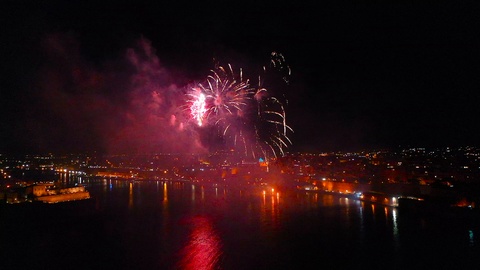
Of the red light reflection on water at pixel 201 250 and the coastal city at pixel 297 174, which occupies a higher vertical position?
the coastal city at pixel 297 174

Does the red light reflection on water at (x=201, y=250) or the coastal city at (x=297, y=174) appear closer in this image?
the red light reflection on water at (x=201, y=250)

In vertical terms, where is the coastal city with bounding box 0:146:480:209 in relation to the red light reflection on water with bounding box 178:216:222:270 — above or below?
above

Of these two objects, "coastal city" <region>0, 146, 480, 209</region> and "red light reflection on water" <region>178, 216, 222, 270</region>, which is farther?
"coastal city" <region>0, 146, 480, 209</region>

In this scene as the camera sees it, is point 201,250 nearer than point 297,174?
Yes

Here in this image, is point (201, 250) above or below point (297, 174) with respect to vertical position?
below
